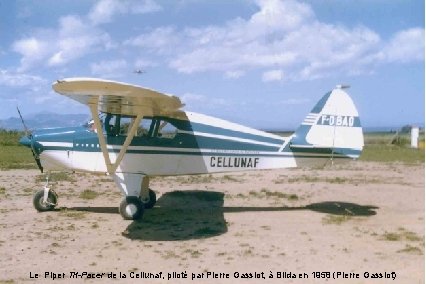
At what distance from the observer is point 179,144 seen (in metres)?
10.4

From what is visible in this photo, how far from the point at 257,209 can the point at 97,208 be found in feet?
12.6

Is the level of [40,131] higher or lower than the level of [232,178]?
higher

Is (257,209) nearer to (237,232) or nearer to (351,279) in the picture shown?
(237,232)

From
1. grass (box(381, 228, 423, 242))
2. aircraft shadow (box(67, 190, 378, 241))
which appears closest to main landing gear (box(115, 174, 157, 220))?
aircraft shadow (box(67, 190, 378, 241))

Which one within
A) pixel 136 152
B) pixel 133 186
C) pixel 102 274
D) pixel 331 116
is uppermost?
pixel 331 116

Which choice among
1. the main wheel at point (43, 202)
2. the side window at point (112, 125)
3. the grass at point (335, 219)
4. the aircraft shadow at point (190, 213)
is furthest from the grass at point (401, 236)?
the main wheel at point (43, 202)

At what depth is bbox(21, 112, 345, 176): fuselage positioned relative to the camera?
10.3m

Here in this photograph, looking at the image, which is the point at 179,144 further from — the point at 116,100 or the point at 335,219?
the point at 335,219

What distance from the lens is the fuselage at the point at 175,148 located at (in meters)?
10.3

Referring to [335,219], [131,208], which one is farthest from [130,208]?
[335,219]

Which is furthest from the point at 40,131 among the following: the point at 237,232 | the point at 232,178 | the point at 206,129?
the point at 232,178

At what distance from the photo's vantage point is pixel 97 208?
435 inches

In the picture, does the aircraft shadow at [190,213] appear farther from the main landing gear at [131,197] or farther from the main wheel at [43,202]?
the main wheel at [43,202]

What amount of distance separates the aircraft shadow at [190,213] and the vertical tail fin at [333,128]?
61.2 inches
